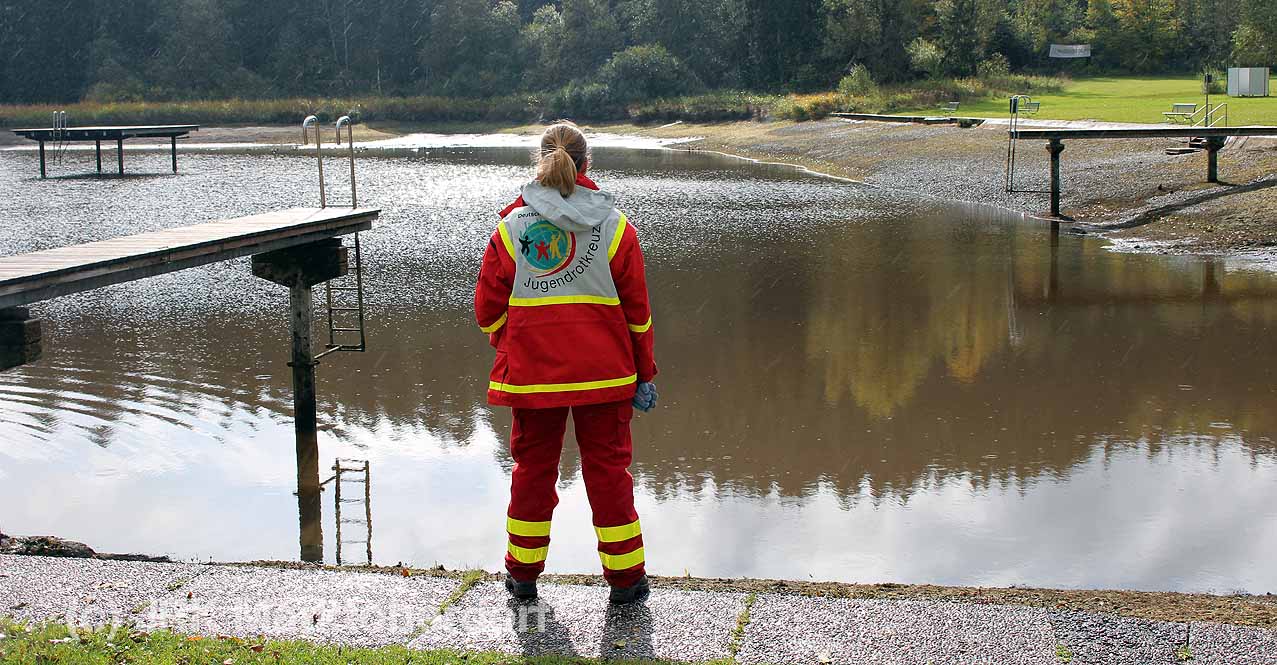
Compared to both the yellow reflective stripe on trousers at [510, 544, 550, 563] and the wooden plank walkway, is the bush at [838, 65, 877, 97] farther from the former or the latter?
the yellow reflective stripe on trousers at [510, 544, 550, 563]

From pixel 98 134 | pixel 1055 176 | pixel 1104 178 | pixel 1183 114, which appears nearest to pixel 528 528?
pixel 1055 176

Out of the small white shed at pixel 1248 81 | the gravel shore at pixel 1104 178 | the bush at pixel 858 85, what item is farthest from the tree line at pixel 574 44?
the gravel shore at pixel 1104 178

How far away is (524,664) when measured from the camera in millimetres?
4703

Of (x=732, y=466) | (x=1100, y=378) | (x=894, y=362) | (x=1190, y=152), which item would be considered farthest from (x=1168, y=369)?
(x=1190, y=152)

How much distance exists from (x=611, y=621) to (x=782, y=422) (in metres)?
6.10

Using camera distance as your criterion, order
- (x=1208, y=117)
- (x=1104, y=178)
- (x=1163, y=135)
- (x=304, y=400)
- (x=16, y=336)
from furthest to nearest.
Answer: (x=1208, y=117)
(x=1104, y=178)
(x=1163, y=135)
(x=304, y=400)
(x=16, y=336)

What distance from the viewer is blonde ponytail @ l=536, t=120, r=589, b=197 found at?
16.9 feet

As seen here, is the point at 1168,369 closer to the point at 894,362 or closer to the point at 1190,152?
the point at 894,362

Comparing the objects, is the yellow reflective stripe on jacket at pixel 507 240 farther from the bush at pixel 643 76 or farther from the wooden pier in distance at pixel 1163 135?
the bush at pixel 643 76

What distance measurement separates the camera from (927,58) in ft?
216

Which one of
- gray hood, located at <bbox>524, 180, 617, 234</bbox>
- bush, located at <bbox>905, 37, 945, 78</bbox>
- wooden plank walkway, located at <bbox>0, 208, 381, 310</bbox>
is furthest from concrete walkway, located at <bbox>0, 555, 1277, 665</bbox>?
bush, located at <bbox>905, 37, 945, 78</bbox>

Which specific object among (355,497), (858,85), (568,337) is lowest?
(355,497)

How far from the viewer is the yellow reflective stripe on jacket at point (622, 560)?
532 centimetres

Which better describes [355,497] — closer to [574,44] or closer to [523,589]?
[523,589]
